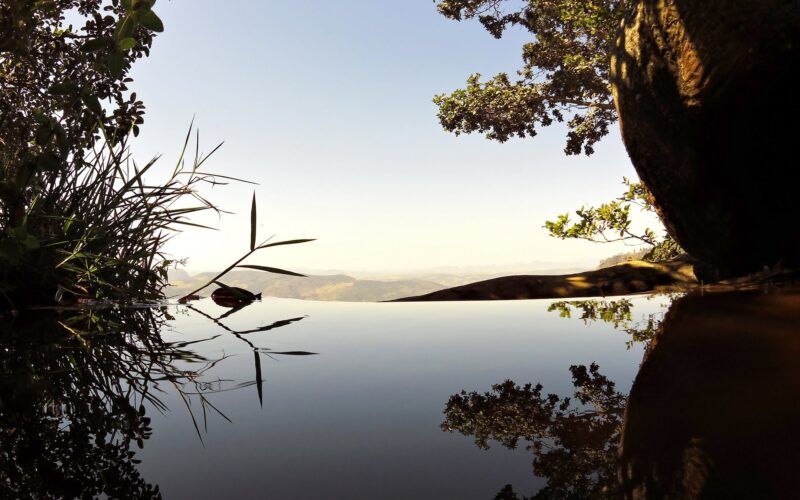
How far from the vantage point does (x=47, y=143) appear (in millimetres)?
1844

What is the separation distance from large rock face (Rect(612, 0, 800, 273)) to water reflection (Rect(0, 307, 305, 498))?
2838mm

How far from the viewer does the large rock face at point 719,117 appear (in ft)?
8.49

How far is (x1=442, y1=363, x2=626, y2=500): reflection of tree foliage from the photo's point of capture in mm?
600

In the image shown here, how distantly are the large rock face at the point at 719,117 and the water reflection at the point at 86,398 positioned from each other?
2.84 metres

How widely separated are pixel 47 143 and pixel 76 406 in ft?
4.59

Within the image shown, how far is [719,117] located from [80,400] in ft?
10.8

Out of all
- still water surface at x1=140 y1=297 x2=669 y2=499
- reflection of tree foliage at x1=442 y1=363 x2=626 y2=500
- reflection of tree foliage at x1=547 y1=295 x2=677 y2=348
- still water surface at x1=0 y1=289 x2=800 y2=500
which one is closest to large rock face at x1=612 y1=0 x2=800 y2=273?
reflection of tree foliage at x1=547 y1=295 x2=677 y2=348

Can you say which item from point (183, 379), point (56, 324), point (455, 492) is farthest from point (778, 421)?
point (56, 324)

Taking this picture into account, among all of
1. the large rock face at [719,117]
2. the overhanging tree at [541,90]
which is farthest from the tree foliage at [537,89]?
the large rock face at [719,117]

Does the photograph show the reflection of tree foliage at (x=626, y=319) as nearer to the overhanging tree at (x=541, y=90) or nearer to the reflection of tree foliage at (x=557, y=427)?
the reflection of tree foliage at (x=557, y=427)

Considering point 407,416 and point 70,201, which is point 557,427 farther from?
point 70,201

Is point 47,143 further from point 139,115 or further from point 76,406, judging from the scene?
point 139,115

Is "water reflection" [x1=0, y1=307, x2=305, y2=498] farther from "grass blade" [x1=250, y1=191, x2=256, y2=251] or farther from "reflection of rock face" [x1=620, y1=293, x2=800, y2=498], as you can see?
"reflection of rock face" [x1=620, y1=293, x2=800, y2=498]

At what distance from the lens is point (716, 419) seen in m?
0.73
